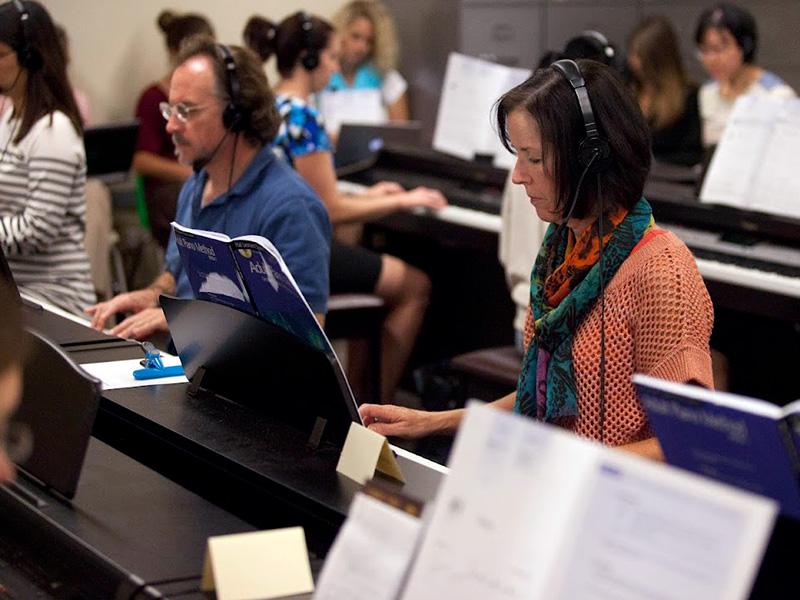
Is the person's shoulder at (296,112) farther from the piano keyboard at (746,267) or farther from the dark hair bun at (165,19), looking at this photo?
the dark hair bun at (165,19)

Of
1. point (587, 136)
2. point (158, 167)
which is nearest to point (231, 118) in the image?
point (587, 136)

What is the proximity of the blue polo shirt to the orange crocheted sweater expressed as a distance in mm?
887

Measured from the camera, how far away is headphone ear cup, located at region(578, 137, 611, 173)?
2.04 metres

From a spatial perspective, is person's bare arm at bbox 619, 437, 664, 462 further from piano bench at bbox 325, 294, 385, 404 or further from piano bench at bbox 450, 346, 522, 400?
piano bench at bbox 325, 294, 385, 404

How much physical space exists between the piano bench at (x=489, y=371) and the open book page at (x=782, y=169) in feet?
2.83

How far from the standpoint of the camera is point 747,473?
1.28 metres

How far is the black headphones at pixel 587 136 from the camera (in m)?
2.04

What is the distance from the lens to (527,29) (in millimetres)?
7391

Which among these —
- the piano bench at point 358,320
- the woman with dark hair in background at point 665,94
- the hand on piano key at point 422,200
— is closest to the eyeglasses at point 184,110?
the piano bench at point 358,320

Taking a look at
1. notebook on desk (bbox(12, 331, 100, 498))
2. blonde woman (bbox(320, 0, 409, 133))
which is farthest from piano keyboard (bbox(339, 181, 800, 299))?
blonde woman (bbox(320, 0, 409, 133))

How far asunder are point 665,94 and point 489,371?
2600 mm

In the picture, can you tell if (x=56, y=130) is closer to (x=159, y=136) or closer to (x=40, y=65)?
(x=40, y=65)

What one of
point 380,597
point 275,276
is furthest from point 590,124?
point 380,597

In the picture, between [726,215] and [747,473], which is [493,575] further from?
[726,215]
